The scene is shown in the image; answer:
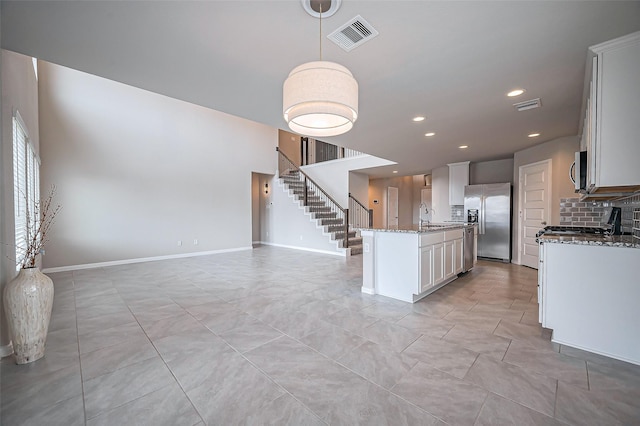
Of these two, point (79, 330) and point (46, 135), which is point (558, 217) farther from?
point (46, 135)

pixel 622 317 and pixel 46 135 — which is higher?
pixel 46 135

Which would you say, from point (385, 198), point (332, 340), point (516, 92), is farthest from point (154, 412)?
point (385, 198)

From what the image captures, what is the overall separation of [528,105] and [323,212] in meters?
6.15

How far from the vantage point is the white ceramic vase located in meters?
2.23

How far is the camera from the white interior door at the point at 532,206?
5445 mm

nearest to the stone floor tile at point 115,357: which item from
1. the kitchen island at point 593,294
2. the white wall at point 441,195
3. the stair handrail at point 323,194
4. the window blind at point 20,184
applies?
the window blind at point 20,184

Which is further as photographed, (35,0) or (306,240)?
(306,240)

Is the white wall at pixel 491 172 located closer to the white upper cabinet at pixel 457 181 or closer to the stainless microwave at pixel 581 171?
the white upper cabinet at pixel 457 181

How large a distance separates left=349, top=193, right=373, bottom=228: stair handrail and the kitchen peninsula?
14.8 feet

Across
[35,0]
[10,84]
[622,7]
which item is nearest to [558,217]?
[622,7]

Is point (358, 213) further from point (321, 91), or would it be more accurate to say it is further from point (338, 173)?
point (321, 91)

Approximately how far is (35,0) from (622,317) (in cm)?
494

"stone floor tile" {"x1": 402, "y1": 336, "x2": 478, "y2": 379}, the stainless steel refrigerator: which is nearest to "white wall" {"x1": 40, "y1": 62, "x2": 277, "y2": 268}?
the stainless steel refrigerator

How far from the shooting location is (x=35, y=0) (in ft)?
5.80
